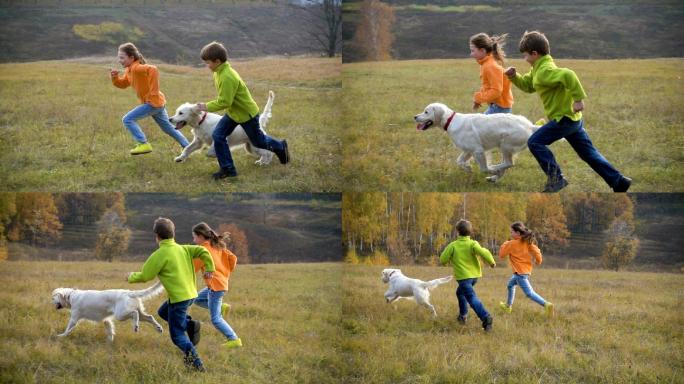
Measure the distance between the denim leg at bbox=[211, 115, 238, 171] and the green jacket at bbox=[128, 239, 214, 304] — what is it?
73cm

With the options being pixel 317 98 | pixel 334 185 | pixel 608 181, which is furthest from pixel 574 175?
pixel 317 98

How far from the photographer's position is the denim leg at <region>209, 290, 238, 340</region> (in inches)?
227

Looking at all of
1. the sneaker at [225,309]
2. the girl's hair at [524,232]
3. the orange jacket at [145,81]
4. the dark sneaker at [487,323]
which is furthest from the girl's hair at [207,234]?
the girl's hair at [524,232]

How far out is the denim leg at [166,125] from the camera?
608cm

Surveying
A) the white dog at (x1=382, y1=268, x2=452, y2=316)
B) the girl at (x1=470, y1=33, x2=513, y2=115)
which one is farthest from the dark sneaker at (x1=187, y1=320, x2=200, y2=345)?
the girl at (x1=470, y1=33, x2=513, y2=115)

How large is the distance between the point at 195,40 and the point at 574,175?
11.1ft

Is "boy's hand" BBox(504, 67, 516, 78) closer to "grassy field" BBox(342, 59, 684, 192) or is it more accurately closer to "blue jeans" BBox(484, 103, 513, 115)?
"blue jeans" BBox(484, 103, 513, 115)

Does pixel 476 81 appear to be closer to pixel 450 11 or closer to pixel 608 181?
pixel 450 11

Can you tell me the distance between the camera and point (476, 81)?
24.0 ft

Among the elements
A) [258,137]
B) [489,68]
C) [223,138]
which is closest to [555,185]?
[489,68]

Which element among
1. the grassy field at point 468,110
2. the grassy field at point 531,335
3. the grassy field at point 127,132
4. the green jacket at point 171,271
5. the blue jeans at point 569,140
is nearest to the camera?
the green jacket at point 171,271

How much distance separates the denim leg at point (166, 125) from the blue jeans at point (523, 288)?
249cm

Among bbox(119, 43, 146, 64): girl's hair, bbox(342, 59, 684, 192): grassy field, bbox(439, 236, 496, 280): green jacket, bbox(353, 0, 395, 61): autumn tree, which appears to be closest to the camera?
bbox(119, 43, 146, 64): girl's hair

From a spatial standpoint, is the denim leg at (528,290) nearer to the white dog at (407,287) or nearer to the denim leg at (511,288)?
the denim leg at (511,288)
